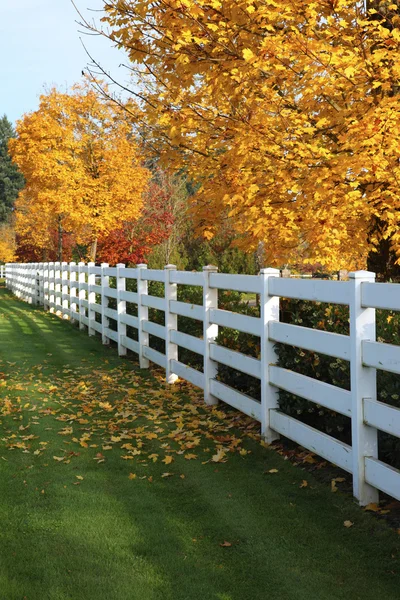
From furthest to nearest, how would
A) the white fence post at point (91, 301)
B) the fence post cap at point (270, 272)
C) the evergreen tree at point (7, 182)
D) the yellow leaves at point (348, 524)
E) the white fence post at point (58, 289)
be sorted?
the evergreen tree at point (7, 182) → the white fence post at point (58, 289) → the white fence post at point (91, 301) → the fence post cap at point (270, 272) → the yellow leaves at point (348, 524)

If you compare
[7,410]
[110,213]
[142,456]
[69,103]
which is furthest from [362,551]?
[69,103]

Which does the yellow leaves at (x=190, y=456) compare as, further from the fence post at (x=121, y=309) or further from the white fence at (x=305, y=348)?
the fence post at (x=121, y=309)

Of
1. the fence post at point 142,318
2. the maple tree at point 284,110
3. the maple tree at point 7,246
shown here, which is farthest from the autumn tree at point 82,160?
the maple tree at point 7,246

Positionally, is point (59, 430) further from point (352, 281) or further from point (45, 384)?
point (352, 281)

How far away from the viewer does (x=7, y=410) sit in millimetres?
7980

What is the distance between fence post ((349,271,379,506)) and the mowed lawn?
0.17 meters

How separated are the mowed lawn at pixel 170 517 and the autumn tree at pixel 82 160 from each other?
62.2 feet

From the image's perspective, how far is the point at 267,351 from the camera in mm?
6043

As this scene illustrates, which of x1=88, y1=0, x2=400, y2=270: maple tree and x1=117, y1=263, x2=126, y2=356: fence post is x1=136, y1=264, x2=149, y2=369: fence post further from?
x1=88, y1=0, x2=400, y2=270: maple tree

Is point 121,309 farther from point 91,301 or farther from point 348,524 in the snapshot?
point 348,524

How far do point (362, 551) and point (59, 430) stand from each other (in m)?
3.96

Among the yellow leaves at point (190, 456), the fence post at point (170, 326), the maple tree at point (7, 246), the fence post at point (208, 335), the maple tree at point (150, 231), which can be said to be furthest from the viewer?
the maple tree at point (7, 246)

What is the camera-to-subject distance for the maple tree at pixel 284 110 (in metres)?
6.24

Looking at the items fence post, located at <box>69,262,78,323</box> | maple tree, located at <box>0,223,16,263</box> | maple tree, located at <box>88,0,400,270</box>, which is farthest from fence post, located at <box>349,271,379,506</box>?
maple tree, located at <box>0,223,16,263</box>
